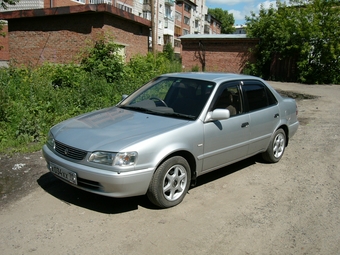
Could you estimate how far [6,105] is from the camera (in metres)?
7.32

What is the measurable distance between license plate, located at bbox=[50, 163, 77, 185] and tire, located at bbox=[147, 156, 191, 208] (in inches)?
35.3

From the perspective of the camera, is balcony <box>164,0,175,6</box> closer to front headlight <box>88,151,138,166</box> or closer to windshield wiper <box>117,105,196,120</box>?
windshield wiper <box>117,105,196,120</box>

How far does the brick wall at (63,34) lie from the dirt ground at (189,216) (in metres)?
11.2

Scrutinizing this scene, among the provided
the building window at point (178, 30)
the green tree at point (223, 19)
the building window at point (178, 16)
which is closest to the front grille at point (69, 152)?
the building window at point (178, 30)

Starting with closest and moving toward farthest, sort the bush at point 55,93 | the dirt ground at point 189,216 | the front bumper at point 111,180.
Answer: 1. the dirt ground at point 189,216
2. the front bumper at point 111,180
3. the bush at point 55,93

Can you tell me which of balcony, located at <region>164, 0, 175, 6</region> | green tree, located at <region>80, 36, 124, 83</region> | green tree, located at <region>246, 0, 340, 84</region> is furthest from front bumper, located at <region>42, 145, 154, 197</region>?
balcony, located at <region>164, 0, 175, 6</region>

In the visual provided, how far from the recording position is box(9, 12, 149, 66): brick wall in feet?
51.6

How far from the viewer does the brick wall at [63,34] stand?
1572 centimetres

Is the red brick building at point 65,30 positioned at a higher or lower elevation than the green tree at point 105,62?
higher

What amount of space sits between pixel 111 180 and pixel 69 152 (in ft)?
2.38

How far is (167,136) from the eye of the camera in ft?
13.3

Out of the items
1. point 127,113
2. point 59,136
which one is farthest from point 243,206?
point 59,136

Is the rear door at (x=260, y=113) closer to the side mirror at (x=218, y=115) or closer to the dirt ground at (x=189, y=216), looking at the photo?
the dirt ground at (x=189, y=216)

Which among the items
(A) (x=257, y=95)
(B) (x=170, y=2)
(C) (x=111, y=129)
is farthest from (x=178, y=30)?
(C) (x=111, y=129)
